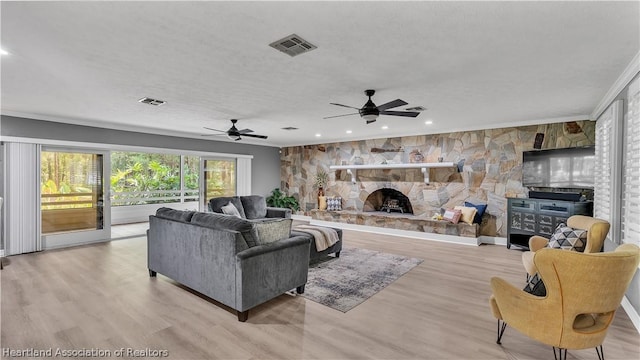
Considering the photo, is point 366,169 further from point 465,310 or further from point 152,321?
point 152,321

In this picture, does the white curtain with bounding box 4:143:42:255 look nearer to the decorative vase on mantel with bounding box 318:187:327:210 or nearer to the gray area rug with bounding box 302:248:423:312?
the gray area rug with bounding box 302:248:423:312

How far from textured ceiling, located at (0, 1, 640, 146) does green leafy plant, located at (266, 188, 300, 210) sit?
492 cm

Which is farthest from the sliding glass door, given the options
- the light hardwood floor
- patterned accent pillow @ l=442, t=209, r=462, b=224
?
patterned accent pillow @ l=442, t=209, r=462, b=224

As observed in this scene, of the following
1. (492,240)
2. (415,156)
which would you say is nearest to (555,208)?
(492,240)

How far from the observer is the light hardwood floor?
246 cm

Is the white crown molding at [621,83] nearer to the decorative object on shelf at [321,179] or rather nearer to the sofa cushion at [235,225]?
the sofa cushion at [235,225]

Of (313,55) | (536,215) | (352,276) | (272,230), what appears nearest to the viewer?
(313,55)

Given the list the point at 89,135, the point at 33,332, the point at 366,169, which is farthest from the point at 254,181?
the point at 33,332

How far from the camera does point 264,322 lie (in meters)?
2.92

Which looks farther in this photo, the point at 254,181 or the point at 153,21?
the point at 254,181

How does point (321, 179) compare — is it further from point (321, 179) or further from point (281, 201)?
point (281, 201)

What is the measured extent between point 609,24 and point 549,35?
1.11 feet

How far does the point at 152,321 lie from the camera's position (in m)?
2.90

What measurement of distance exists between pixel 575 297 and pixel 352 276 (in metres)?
2.57
